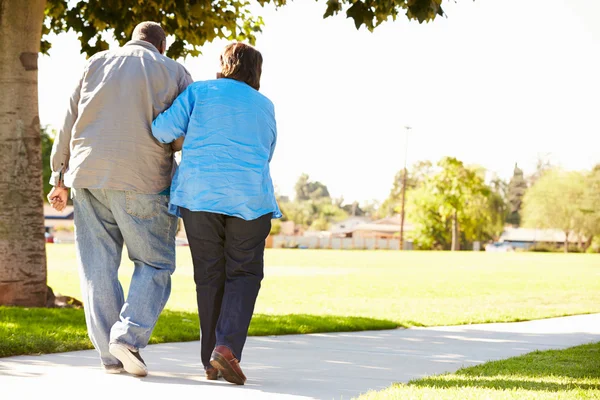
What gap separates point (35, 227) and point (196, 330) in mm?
2839

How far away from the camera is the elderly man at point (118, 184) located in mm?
5113

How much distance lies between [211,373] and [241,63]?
71.0 inches

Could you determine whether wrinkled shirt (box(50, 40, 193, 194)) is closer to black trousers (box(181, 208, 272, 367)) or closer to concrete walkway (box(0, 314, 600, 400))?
black trousers (box(181, 208, 272, 367))

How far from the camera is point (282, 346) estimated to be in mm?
7633

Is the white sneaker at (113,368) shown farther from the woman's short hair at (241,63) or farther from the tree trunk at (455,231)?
the tree trunk at (455,231)

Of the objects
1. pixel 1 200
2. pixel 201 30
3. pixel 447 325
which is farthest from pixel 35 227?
pixel 447 325

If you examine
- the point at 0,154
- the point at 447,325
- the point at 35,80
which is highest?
the point at 35,80

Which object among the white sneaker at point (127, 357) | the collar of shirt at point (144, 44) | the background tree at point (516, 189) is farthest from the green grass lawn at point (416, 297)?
the background tree at point (516, 189)

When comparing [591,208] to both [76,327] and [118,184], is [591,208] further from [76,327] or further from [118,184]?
[118,184]

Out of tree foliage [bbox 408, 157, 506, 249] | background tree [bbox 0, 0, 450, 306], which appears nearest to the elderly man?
background tree [bbox 0, 0, 450, 306]

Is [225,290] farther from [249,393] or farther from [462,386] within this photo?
[462,386]

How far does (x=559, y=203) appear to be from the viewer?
309ft

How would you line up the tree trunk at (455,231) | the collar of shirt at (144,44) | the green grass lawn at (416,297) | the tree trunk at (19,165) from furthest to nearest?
the tree trunk at (455,231), the green grass lawn at (416,297), the tree trunk at (19,165), the collar of shirt at (144,44)

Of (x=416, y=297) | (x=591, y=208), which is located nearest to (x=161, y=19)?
(x=416, y=297)
